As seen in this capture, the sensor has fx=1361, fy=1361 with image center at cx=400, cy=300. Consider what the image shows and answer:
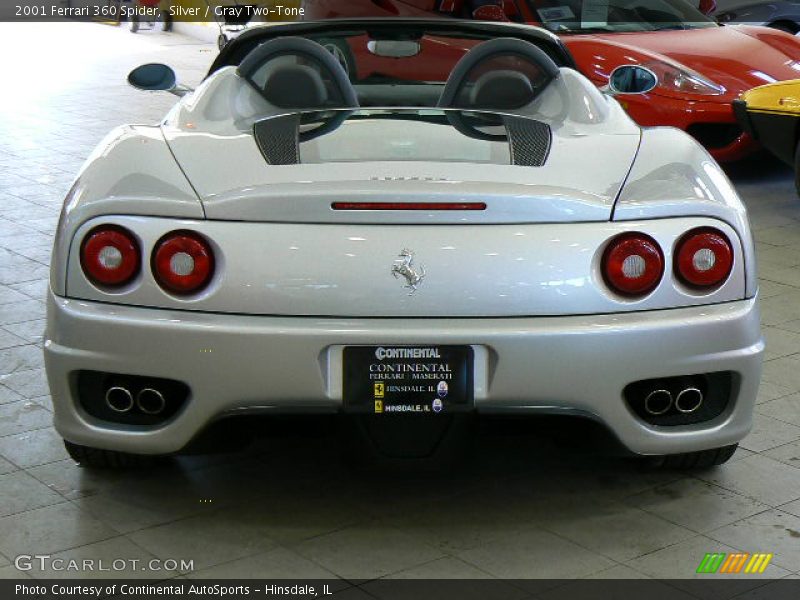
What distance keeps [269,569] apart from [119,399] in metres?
0.52

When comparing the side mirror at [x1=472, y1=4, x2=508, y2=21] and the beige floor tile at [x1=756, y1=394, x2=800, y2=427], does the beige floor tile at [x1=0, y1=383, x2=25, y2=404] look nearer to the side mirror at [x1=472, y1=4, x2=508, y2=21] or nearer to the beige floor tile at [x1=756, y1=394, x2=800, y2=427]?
the beige floor tile at [x1=756, y1=394, x2=800, y2=427]

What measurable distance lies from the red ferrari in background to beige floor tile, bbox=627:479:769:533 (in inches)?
151

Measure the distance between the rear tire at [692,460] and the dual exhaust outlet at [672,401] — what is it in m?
0.35

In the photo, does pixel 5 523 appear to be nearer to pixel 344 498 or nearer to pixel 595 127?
pixel 344 498

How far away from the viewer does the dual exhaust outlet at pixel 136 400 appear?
3.04 metres

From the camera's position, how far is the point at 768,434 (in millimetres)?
3789

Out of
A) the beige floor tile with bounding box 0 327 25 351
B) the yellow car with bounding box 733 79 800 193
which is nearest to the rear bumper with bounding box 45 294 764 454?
the beige floor tile with bounding box 0 327 25 351

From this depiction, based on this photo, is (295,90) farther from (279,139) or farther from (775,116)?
(775,116)

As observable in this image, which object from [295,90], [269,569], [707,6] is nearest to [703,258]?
[269,569]

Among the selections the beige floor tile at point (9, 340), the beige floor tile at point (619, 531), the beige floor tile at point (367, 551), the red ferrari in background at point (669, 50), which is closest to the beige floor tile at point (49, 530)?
the beige floor tile at point (367, 551)

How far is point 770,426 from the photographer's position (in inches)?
152
